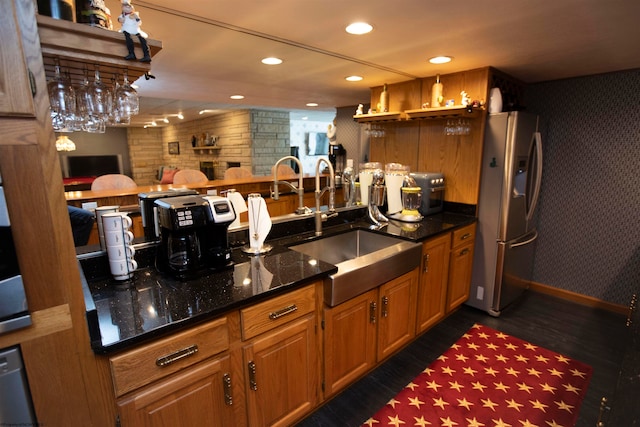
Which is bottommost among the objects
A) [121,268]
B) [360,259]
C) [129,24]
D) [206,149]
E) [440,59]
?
[360,259]

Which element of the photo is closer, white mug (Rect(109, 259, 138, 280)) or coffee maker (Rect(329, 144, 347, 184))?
white mug (Rect(109, 259, 138, 280))

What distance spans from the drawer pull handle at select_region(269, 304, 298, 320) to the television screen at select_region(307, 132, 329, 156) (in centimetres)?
768

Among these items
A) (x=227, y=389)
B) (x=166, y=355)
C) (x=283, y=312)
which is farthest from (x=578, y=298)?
(x=166, y=355)

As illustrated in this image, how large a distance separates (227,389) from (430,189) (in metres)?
2.24

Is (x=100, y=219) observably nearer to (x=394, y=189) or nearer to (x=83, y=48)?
(x=83, y=48)

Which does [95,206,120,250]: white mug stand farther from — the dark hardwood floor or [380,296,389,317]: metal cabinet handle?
[380,296,389,317]: metal cabinet handle

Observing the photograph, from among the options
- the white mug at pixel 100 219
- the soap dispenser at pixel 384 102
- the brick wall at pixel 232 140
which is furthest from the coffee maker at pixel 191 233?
the brick wall at pixel 232 140

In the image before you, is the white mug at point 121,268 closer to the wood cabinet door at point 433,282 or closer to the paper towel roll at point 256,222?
the paper towel roll at point 256,222

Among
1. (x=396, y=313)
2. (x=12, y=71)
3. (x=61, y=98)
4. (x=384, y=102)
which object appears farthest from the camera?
(x=384, y=102)

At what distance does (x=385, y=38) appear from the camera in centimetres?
191

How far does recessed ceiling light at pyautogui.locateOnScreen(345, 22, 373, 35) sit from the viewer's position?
1693 millimetres

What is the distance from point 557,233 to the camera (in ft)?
10.4

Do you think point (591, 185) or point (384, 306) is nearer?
point (384, 306)

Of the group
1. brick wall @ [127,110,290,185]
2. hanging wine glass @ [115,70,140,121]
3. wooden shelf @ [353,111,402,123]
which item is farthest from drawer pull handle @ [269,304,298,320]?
brick wall @ [127,110,290,185]
